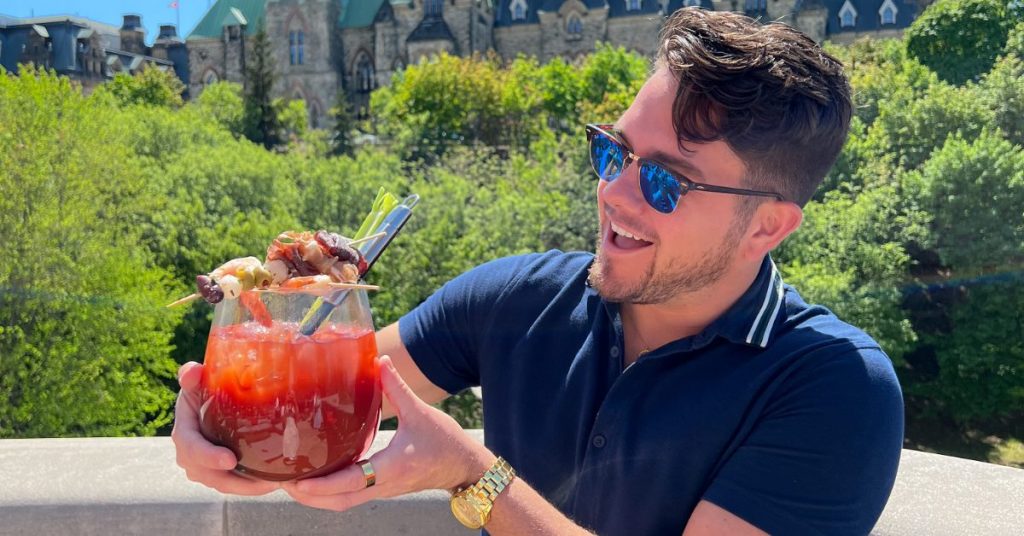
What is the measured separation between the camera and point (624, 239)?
5.56 ft


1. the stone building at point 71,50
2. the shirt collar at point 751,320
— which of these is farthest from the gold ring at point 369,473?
the stone building at point 71,50

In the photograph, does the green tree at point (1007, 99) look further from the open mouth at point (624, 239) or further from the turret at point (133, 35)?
the turret at point (133, 35)

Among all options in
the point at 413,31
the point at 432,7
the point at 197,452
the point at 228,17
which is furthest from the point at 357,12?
the point at 197,452

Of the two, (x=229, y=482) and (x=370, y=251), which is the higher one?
(x=370, y=251)

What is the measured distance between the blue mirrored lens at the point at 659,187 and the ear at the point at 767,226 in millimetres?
167

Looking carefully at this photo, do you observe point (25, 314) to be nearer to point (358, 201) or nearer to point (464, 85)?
point (358, 201)

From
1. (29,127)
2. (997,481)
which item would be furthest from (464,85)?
(997,481)

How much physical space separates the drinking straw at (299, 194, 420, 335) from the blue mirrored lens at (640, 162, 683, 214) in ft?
1.39

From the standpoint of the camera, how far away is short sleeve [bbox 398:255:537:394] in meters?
1.94

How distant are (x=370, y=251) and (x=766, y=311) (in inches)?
28.9

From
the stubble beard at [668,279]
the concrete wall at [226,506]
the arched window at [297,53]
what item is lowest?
the concrete wall at [226,506]

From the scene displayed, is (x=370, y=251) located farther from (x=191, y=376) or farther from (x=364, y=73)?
(x=364, y=73)

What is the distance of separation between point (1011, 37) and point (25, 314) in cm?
2386

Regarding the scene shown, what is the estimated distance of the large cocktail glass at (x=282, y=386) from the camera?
1.32 metres
